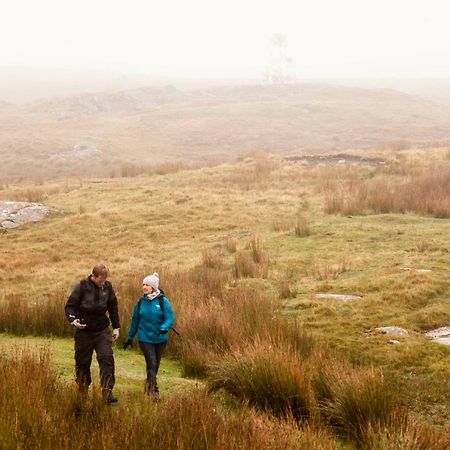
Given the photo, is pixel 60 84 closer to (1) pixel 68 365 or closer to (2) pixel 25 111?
(2) pixel 25 111

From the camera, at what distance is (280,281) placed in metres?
12.8

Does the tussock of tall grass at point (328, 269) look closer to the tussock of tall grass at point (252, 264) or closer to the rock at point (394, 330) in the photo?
the tussock of tall grass at point (252, 264)

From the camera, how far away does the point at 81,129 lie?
60250 millimetres

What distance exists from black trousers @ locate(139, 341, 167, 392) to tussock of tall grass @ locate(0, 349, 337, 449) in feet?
4.13

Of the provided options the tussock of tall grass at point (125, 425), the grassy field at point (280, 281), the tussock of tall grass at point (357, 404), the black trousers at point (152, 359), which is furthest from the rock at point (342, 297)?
the tussock of tall grass at point (125, 425)

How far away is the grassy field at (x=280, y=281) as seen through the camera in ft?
20.9

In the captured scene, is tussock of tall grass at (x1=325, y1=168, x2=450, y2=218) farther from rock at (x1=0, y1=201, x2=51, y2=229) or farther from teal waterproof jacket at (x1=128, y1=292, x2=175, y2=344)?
teal waterproof jacket at (x1=128, y1=292, x2=175, y2=344)

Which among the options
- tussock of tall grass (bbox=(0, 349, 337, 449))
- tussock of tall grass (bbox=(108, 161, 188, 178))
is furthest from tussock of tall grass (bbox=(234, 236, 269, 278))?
tussock of tall grass (bbox=(108, 161, 188, 178))

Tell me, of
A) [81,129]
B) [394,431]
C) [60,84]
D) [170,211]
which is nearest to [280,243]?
[170,211]

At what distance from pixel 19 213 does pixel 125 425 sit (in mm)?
18228

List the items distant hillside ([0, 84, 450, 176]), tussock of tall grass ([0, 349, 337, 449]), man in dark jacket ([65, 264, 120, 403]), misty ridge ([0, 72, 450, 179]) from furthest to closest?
distant hillside ([0, 84, 450, 176]) → misty ridge ([0, 72, 450, 179]) → man in dark jacket ([65, 264, 120, 403]) → tussock of tall grass ([0, 349, 337, 449])

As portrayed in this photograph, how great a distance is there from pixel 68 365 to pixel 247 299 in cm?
319

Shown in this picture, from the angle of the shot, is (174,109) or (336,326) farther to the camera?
(174,109)

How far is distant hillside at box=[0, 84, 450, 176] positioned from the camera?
4712 cm
